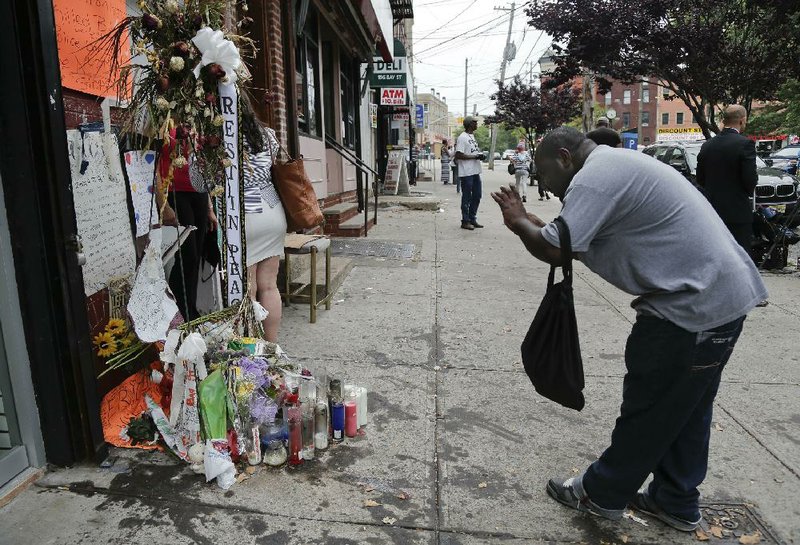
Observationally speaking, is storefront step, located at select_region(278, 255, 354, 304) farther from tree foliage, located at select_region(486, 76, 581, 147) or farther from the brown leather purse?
tree foliage, located at select_region(486, 76, 581, 147)

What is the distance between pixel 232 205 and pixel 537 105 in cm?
2669

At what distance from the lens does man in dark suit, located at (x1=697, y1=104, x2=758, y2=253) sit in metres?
5.91

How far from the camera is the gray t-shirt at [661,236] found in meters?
2.15

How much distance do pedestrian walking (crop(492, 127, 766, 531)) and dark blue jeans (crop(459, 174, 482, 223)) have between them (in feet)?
25.9

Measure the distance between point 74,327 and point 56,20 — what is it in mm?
1407

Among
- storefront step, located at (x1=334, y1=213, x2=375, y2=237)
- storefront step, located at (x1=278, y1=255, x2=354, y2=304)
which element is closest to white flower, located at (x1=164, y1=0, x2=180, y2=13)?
storefront step, located at (x1=278, y1=255, x2=354, y2=304)

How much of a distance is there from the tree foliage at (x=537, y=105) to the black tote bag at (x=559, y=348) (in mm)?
25512

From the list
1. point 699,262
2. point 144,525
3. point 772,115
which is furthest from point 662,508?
point 772,115

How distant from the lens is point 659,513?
2576 mm

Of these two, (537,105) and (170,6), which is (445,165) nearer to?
(537,105)

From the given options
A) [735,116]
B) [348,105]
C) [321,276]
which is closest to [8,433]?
[321,276]

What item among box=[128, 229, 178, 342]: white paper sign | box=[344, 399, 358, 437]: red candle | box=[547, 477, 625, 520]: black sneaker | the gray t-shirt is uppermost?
Result: the gray t-shirt

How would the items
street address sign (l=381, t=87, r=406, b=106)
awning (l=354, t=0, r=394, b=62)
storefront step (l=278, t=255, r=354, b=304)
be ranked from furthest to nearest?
street address sign (l=381, t=87, r=406, b=106) → awning (l=354, t=0, r=394, b=62) → storefront step (l=278, t=255, r=354, b=304)

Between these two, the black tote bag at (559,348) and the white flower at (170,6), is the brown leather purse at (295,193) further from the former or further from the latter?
the black tote bag at (559,348)
